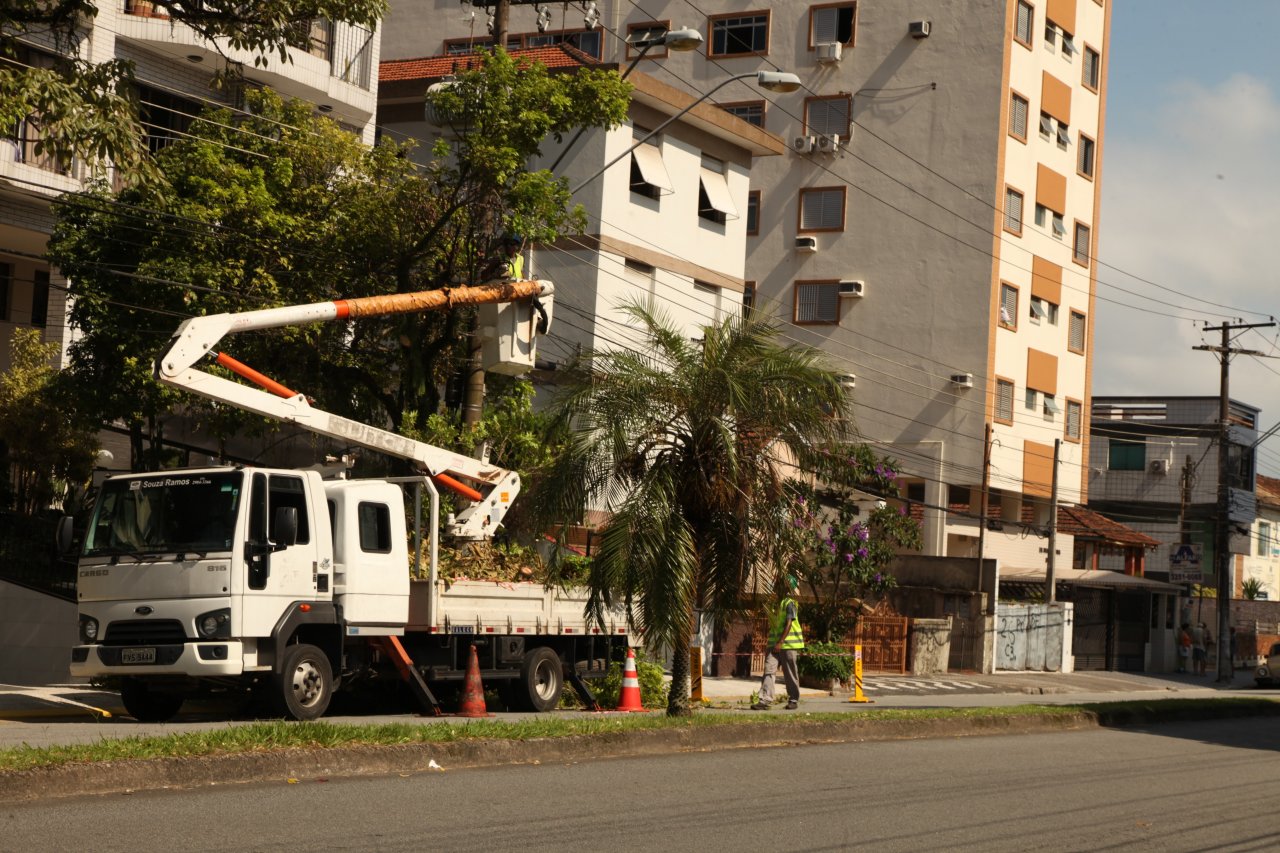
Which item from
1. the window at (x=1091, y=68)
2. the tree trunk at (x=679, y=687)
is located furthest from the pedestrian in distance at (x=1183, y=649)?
the tree trunk at (x=679, y=687)

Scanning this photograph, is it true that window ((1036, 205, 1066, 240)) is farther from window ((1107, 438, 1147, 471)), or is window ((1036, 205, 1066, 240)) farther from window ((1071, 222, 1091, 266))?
window ((1107, 438, 1147, 471))

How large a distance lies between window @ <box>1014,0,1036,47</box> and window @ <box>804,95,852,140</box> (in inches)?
220

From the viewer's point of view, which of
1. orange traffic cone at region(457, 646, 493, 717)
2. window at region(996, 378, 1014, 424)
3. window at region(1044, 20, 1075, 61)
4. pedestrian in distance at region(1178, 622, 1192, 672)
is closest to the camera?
orange traffic cone at region(457, 646, 493, 717)

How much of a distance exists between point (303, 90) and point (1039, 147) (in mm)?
28258

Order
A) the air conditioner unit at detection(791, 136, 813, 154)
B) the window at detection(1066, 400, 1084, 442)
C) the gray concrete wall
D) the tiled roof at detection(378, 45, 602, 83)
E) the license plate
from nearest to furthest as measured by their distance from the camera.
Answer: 1. the license plate
2. the gray concrete wall
3. the tiled roof at detection(378, 45, 602, 83)
4. the air conditioner unit at detection(791, 136, 813, 154)
5. the window at detection(1066, 400, 1084, 442)

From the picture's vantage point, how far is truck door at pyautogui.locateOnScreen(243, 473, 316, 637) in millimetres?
15180

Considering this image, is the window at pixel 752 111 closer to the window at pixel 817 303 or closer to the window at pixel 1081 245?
the window at pixel 817 303

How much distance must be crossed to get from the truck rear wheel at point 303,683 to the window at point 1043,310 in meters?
37.4

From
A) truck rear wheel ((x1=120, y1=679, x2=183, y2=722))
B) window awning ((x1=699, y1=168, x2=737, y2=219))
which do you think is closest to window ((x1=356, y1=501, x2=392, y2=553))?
truck rear wheel ((x1=120, y1=679, x2=183, y2=722))

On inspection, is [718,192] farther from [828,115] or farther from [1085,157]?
[1085,157]

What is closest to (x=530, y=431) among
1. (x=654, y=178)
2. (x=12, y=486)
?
(x=12, y=486)

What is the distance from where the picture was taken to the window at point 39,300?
28578mm

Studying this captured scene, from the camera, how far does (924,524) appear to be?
1832 inches

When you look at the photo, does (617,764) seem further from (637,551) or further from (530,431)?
(530,431)
